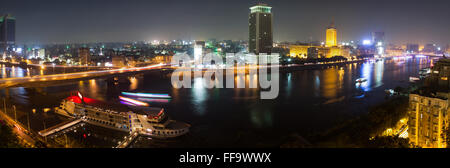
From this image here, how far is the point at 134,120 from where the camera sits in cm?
460

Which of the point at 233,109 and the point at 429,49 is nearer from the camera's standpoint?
the point at 233,109

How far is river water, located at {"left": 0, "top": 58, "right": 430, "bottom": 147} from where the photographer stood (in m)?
4.39

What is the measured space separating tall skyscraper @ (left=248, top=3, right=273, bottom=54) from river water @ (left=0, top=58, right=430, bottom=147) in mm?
12081

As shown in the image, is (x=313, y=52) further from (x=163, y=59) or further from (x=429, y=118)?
(x=429, y=118)

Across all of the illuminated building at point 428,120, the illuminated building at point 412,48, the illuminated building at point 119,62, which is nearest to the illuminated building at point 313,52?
the illuminated building at point 119,62

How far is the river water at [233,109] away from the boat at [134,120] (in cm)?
14

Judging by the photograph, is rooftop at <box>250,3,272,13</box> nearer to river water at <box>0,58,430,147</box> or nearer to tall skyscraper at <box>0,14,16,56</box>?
river water at <box>0,58,430,147</box>

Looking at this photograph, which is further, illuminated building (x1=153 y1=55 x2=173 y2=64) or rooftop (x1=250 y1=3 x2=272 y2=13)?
rooftop (x1=250 y1=3 x2=272 y2=13)

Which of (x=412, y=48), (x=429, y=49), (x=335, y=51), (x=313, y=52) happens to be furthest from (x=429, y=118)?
(x=429, y=49)

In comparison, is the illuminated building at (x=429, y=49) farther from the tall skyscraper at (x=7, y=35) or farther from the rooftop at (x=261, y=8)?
the tall skyscraper at (x=7, y=35)

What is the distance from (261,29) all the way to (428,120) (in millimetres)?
18723

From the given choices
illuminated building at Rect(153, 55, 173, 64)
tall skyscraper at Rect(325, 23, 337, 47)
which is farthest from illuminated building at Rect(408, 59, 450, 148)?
tall skyscraper at Rect(325, 23, 337, 47)

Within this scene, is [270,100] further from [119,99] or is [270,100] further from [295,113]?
[119,99]

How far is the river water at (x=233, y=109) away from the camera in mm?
4395
